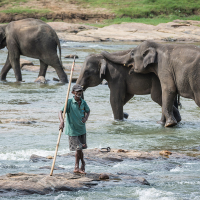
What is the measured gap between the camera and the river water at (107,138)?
5.88 meters

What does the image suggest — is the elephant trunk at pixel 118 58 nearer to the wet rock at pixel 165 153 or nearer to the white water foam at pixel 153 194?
the wet rock at pixel 165 153

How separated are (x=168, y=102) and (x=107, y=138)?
1.58 metres

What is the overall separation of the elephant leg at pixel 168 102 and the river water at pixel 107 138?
20 centimetres

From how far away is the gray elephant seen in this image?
365 inches

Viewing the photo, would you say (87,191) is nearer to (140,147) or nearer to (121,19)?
(140,147)

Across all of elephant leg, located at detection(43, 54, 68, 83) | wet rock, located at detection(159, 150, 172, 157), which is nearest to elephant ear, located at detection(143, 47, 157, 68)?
wet rock, located at detection(159, 150, 172, 157)

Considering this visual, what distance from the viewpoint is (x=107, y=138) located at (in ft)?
29.8

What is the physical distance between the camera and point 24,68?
67.5ft

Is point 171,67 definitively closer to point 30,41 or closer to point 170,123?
point 170,123

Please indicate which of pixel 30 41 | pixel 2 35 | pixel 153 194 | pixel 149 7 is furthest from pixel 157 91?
pixel 149 7

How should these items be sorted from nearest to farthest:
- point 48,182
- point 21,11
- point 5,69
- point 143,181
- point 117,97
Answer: point 48,182 → point 143,181 → point 117,97 → point 5,69 → point 21,11

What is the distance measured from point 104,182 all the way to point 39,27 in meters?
11.3

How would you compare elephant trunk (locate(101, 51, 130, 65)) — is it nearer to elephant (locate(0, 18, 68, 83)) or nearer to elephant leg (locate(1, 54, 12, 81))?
elephant (locate(0, 18, 68, 83))

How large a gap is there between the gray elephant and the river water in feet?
2.46
